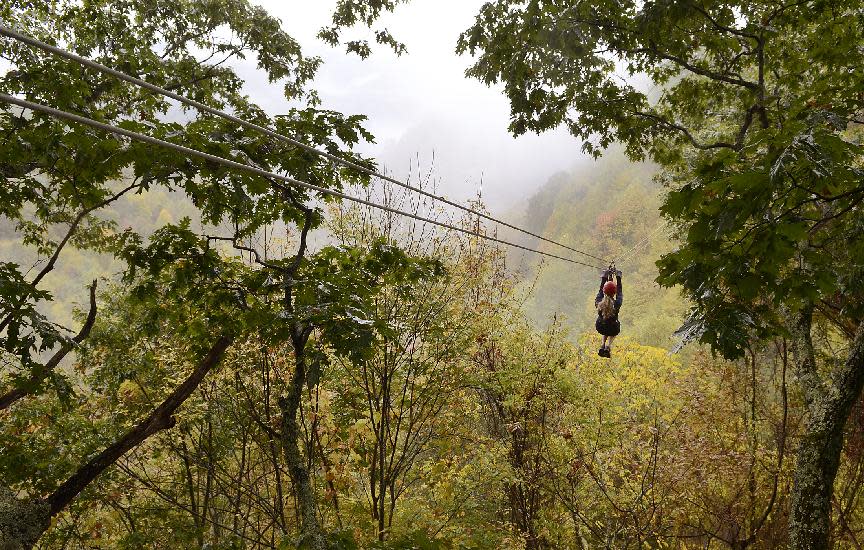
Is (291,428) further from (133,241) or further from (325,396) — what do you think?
(325,396)

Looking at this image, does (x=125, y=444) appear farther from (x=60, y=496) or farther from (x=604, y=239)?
(x=604, y=239)

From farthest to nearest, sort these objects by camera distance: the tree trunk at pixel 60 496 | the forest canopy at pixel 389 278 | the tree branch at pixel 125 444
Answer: the tree branch at pixel 125 444 < the tree trunk at pixel 60 496 < the forest canopy at pixel 389 278

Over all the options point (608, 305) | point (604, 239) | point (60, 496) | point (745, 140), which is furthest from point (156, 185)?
point (604, 239)

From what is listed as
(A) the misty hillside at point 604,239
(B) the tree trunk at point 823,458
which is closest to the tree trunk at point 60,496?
(B) the tree trunk at point 823,458

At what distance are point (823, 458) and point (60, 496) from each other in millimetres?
6719

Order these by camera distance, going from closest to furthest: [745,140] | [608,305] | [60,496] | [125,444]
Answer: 1. [60,496]
2. [125,444]
3. [745,140]
4. [608,305]

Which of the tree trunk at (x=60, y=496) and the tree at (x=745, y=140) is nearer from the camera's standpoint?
the tree at (x=745, y=140)

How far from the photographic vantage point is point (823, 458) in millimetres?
4375

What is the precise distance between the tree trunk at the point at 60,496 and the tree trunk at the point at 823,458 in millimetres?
5549

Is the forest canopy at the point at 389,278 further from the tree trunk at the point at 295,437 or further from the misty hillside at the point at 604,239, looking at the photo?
the misty hillside at the point at 604,239

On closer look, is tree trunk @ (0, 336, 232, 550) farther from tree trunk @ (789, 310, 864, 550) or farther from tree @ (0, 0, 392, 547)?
tree trunk @ (789, 310, 864, 550)

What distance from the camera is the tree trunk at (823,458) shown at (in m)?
4.31

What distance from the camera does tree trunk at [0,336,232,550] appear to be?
11.1ft

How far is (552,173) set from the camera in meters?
103
